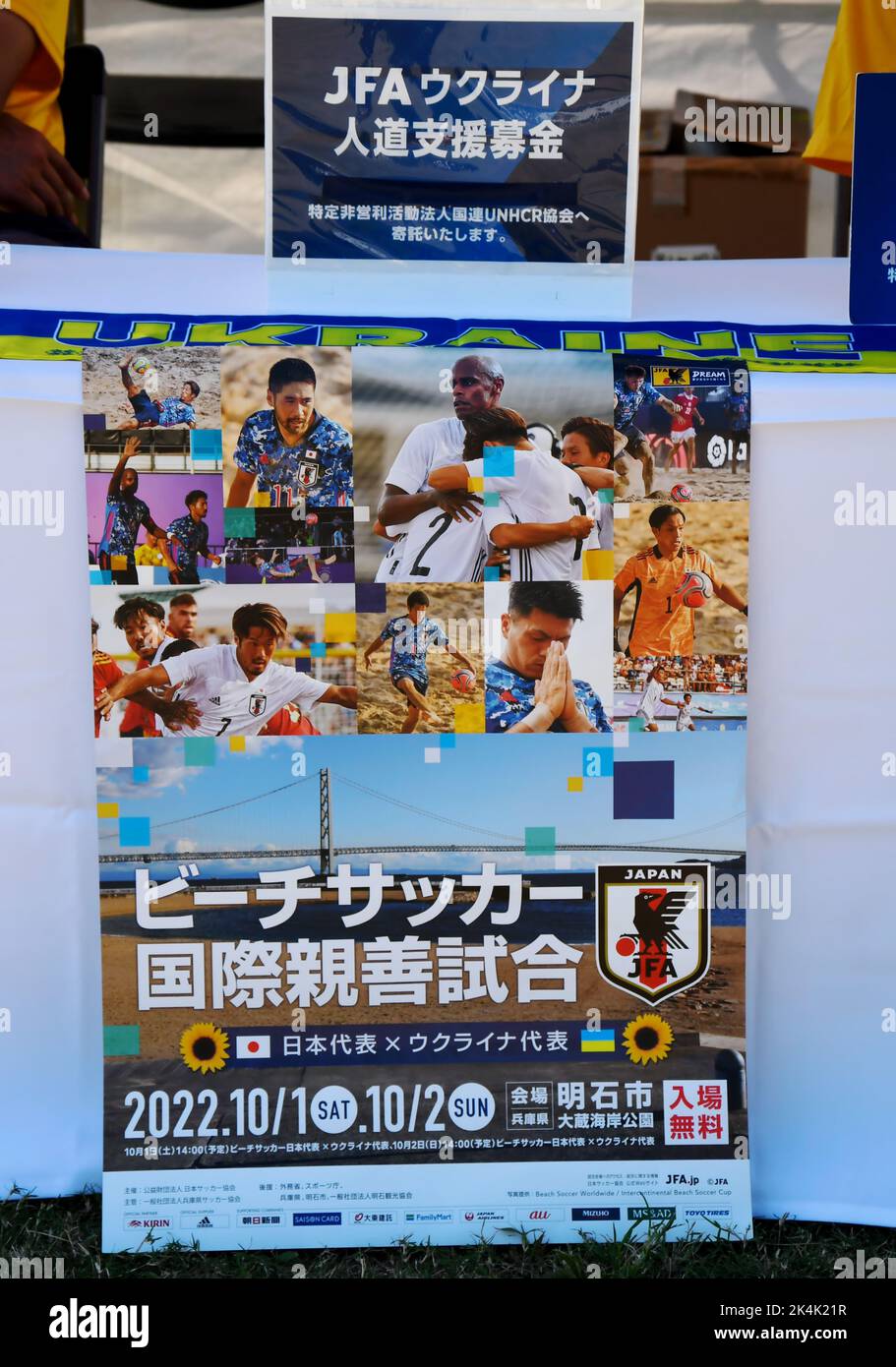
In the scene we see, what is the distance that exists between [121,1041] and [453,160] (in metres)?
1.14

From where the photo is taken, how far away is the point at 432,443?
4.37 ft

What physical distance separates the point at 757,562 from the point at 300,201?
73cm

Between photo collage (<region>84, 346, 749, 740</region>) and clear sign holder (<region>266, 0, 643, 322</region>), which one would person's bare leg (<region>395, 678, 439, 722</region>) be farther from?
clear sign holder (<region>266, 0, 643, 322</region>)

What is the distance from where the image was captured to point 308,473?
132 centimetres

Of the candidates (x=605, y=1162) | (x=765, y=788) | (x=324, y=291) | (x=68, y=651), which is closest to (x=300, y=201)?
(x=324, y=291)

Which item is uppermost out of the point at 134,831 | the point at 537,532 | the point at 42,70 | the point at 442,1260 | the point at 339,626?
the point at 42,70

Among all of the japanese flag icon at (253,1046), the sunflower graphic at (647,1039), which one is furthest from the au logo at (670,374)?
the japanese flag icon at (253,1046)

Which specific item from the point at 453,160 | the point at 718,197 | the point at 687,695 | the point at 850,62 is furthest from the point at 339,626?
the point at 718,197

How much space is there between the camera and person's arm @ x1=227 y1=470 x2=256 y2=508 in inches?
51.8

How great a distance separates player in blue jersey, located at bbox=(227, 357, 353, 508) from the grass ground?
84cm

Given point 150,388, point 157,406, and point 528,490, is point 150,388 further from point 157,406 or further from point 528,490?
point 528,490

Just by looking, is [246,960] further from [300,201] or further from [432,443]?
[300,201]

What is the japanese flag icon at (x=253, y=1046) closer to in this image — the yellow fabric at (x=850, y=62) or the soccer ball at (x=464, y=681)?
the soccer ball at (x=464, y=681)
